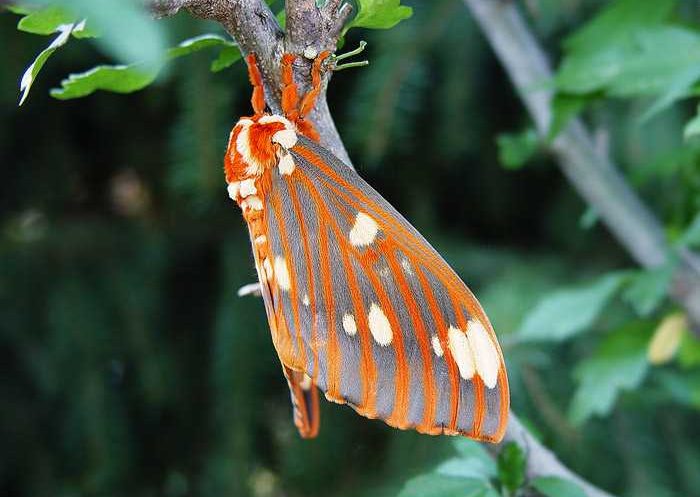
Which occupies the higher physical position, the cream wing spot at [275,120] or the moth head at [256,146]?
the cream wing spot at [275,120]

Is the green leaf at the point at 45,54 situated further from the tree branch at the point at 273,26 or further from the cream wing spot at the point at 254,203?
the cream wing spot at the point at 254,203

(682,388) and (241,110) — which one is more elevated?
(241,110)

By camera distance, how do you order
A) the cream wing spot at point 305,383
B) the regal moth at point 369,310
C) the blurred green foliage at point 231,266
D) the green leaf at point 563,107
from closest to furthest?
the regal moth at point 369,310 → the cream wing spot at point 305,383 → the green leaf at point 563,107 → the blurred green foliage at point 231,266

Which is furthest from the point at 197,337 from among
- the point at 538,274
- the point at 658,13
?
the point at 658,13

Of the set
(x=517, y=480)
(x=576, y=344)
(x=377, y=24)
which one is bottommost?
(x=576, y=344)

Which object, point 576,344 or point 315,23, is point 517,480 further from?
point 576,344

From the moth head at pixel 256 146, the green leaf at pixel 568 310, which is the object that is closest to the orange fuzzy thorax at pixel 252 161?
the moth head at pixel 256 146

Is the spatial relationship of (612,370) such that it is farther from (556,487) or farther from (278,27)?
(278,27)
